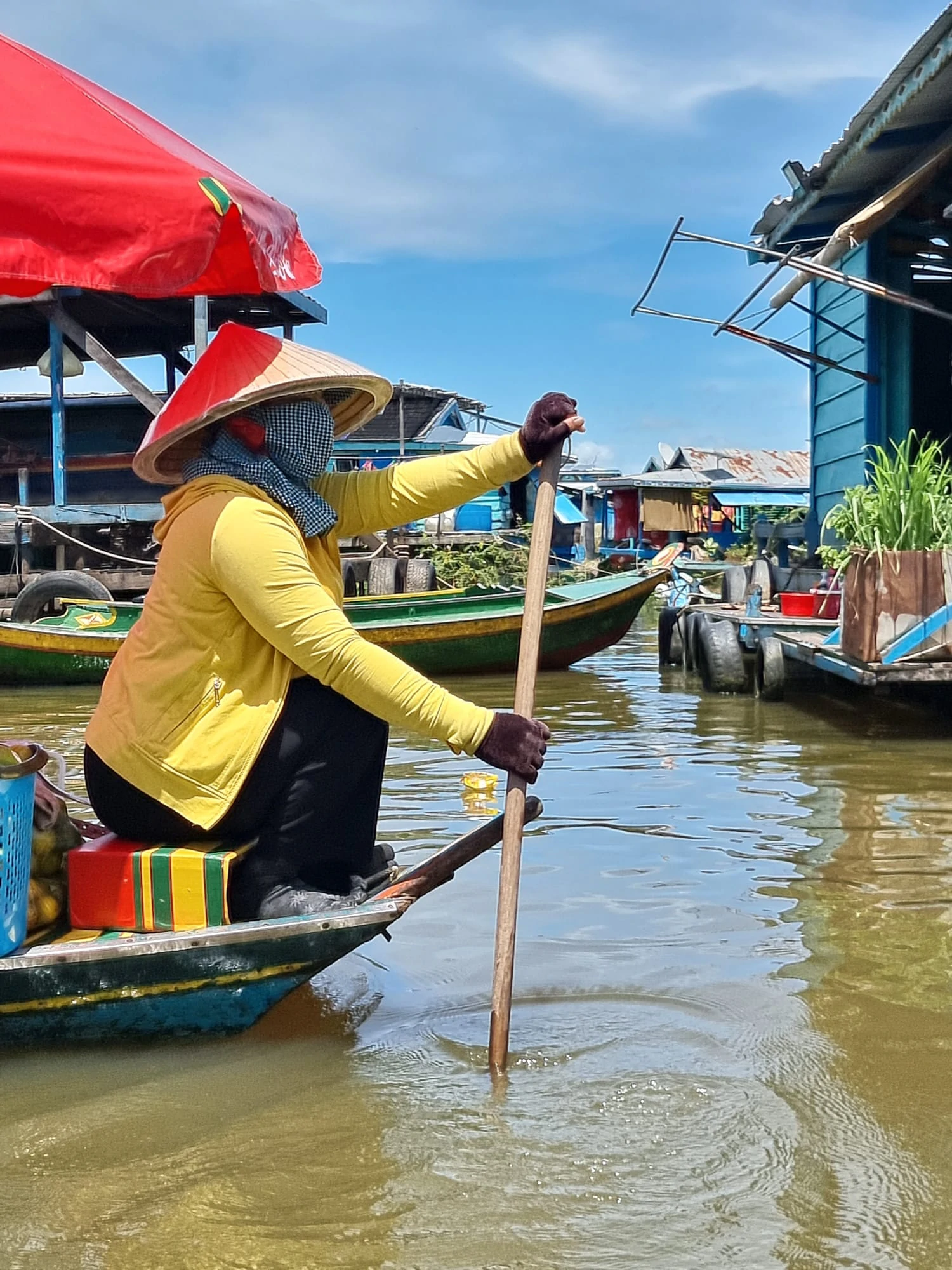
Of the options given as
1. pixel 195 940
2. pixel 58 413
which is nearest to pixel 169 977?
pixel 195 940

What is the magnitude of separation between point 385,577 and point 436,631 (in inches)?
143

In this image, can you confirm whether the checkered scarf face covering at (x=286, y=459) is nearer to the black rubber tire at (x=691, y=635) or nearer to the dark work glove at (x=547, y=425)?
the dark work glove at (x=547, y=425)

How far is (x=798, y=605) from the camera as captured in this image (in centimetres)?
948

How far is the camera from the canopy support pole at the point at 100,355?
496 inches

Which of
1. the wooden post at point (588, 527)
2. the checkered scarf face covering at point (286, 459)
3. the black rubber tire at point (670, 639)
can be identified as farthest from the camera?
the wooden post at point (588, 527)

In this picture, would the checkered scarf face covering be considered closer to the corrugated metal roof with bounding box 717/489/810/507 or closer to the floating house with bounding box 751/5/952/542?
the floating house with bounding box 751/5/952/542

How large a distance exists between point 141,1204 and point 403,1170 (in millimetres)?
485

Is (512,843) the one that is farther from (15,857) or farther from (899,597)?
(899,597)

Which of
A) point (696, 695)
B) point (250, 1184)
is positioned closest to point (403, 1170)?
point (250, 1184)

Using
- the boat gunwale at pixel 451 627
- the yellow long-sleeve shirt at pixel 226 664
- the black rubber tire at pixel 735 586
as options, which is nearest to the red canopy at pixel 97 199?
the yellow long-sleeve shirt at pixel 226 664

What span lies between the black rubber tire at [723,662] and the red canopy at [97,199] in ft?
23.9

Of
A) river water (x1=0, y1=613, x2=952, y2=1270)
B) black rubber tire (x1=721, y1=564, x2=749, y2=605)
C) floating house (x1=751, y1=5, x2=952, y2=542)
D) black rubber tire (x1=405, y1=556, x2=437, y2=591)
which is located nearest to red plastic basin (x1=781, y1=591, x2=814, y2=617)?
floating house (x1=751, y1=5, x2=952, y2=542)

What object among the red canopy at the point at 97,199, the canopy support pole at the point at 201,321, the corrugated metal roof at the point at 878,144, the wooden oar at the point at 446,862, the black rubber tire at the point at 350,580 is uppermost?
the corrugated metal roof at the point at 878,144

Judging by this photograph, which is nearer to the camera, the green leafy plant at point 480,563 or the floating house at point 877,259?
the floating house at point 877,259
